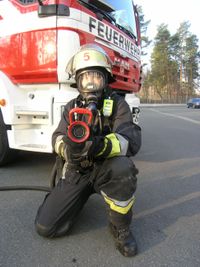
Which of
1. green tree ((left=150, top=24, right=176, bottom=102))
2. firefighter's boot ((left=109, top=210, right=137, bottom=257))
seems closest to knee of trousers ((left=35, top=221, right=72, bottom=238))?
firefighter's boot ((left=109, top=210, right=137, bottom=257))

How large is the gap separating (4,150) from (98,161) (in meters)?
2.09

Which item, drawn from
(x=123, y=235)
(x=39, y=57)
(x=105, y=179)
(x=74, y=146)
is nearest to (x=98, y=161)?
(x=105, y=179)

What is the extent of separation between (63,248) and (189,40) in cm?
6004

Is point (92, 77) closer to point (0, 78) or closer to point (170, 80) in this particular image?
point (0, 78)

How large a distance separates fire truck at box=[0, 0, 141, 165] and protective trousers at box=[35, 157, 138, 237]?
1211mm

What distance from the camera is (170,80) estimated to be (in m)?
59.9

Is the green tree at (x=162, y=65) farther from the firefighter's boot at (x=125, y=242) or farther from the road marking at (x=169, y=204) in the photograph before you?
the firefighter's boot at (x=125, y=242)

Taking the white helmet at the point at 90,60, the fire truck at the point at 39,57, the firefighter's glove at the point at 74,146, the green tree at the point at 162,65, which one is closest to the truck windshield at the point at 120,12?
the fire truck at the point at 39,57

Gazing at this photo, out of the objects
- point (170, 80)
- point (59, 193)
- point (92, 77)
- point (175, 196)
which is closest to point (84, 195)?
point (59, 193)

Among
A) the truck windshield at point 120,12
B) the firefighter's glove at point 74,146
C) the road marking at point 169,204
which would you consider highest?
the truck windshield at point 120,12

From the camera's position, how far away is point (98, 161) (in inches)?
105

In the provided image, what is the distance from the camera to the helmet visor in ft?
8.96

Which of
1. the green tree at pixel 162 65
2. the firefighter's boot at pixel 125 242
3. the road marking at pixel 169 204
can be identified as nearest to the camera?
the firefighter's boot at pixel 125 242

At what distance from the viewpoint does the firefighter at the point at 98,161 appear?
2428mm
